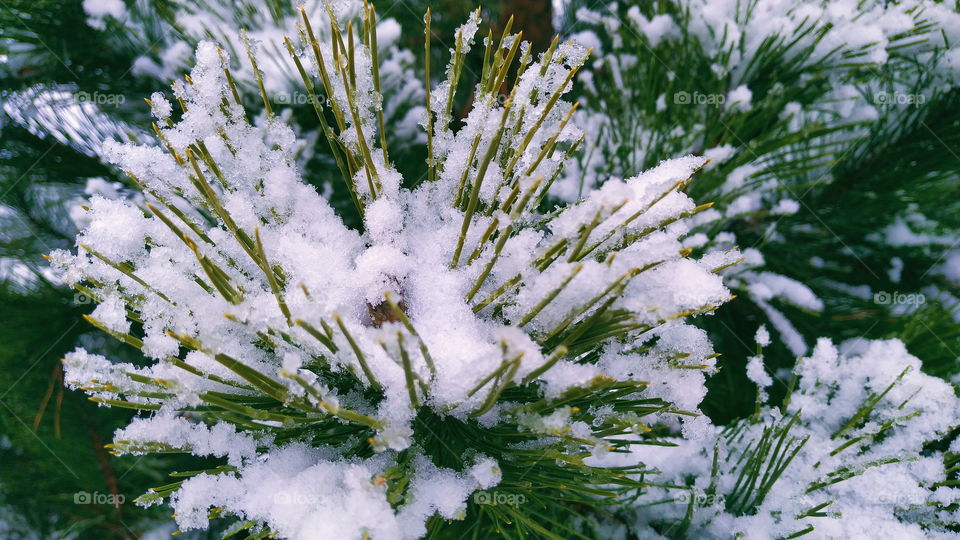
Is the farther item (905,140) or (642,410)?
(905,140)

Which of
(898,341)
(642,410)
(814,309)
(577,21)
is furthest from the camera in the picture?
(577,21)

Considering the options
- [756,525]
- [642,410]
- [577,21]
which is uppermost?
[577,21]

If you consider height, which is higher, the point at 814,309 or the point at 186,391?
the point at 186,391

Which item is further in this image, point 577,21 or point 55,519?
point 577,21

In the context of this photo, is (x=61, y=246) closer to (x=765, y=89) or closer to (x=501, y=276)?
(x=501, y=276)

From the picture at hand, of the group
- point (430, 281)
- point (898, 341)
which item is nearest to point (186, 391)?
point (430, 281)

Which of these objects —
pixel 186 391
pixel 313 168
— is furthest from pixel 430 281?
pixel 313 168

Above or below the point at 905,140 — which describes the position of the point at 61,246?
above

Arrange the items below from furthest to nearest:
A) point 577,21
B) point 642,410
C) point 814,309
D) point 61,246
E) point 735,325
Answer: point 577,21 < point 735,325 < point 814,309 < point 61,246 < point 642,410

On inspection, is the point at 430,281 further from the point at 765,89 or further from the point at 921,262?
the point at 921,262
